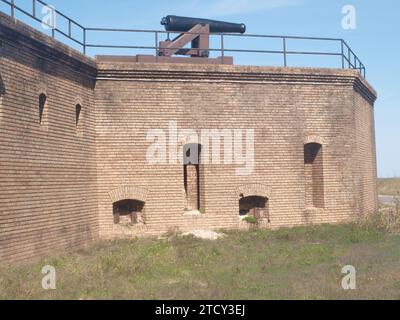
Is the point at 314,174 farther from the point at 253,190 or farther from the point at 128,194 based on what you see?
the point at 128,194

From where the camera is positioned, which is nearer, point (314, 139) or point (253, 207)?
point (253, 207)

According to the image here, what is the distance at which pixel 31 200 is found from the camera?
10.9 metres

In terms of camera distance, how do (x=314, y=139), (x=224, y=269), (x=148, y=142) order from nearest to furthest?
(x=224, y=269)
(x=148, y=142)
(x=314, y=139)

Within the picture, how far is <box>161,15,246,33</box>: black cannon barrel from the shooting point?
16.2 metres

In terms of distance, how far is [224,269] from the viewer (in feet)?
32.9

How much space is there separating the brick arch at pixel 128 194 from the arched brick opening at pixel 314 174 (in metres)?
4.94

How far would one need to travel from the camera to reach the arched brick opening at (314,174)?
1603 cm

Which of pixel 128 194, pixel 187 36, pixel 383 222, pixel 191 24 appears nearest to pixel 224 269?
pixel 128 194

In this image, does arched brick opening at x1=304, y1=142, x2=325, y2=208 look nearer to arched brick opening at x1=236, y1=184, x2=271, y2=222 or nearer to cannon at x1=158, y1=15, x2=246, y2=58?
arched brick opening at x1=236, y1=184, x2=271, y2=222

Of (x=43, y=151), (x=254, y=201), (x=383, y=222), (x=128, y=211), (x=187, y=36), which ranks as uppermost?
(x=187, y=36)

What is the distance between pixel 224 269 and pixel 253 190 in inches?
214

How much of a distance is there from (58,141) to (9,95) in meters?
2.14

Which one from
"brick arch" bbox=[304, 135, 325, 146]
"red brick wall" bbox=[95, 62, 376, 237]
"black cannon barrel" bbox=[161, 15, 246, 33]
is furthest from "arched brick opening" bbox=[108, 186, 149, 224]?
"black cannon barrel" bbox=[161, 15, 246, 33]
